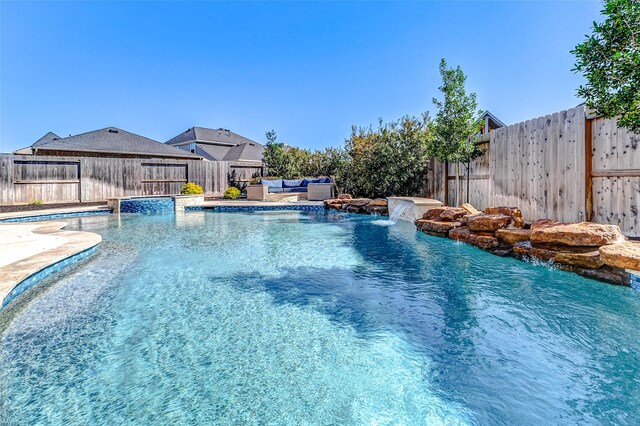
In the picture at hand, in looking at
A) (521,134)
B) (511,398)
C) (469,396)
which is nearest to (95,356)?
(469,396)

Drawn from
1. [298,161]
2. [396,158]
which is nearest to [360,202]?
[396,158]

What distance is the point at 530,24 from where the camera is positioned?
9.73m

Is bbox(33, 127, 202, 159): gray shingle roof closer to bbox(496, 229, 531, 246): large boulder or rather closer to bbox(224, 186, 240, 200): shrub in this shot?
bbox(224, 186, 240, 200): shrub

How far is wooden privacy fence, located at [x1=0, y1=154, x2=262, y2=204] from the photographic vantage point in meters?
12.6

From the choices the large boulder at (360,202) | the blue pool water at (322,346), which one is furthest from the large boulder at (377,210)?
the blue pool water at (322,346)

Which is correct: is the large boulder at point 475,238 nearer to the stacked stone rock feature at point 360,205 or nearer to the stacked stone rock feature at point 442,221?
the stacked stone rock feature at point 442,221

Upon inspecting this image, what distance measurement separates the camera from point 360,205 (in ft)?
39.9

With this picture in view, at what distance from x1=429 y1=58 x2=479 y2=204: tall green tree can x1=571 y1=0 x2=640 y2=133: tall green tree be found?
394cm

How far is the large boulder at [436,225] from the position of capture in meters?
7.07

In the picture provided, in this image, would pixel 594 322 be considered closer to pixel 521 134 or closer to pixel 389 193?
pixel 521 134

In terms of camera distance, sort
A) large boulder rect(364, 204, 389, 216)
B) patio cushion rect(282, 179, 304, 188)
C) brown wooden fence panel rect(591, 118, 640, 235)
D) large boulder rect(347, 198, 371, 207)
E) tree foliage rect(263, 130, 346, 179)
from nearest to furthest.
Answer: brown wooden fence panel rect(591, 118, 640, 235) < large boulder rect(364, 204, 389, 216) < large boulder rect(347, 198, 371, 207) < tree foliage rect(263, 130, 346, 179) < patio cushion rect(282, 179, 304, 188)

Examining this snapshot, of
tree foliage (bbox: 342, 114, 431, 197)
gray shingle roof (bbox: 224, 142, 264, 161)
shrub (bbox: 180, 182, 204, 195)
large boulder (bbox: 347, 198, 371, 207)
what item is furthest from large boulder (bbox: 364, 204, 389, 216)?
gray shingle roof (bbox: 224, 142, 264, 161)

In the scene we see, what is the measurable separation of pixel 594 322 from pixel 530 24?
9.94 m

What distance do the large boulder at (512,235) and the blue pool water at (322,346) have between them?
2.05 ft
